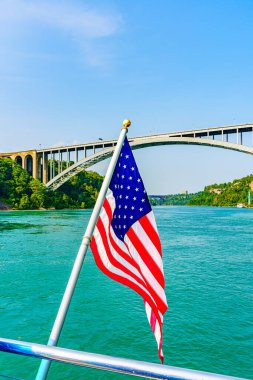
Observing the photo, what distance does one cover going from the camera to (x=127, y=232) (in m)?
2.10

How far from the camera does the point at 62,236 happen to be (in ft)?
61.5

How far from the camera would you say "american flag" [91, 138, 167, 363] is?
202 cm

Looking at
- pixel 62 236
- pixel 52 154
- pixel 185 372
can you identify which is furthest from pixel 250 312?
pixel 52 154

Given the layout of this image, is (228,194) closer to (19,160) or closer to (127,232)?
(19,160)

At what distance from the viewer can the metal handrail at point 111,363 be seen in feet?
2.96

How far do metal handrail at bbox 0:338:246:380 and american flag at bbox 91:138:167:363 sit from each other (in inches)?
38.1

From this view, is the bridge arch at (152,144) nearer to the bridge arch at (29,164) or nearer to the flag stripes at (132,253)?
the bridge arch at (29,164)

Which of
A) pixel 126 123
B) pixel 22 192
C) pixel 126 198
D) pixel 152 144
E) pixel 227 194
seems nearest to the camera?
pixel 126 123

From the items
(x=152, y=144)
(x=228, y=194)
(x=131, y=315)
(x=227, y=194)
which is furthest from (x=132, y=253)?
(x=227, y=194)

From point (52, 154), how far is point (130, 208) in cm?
4426

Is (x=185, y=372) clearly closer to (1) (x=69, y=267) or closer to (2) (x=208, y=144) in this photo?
(1) (x=69, y=267)

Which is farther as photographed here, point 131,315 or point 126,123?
point 131,315

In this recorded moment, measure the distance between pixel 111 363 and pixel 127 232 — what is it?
116 centimetres

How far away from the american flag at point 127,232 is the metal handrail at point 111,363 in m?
0.97
